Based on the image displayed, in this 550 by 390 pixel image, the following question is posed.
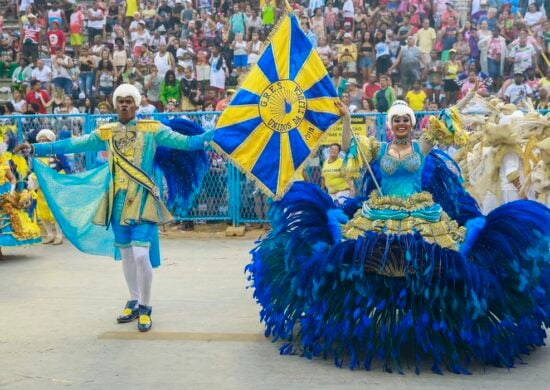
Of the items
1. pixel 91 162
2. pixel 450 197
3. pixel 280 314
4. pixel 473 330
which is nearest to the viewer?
pixel 473 330

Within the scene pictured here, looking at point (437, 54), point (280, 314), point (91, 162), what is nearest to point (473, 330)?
point (280, 314)

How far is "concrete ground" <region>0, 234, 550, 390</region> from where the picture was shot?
19.0ft

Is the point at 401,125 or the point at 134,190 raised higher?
the point at 401,125

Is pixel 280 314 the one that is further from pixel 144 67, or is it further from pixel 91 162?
pixel 144 67

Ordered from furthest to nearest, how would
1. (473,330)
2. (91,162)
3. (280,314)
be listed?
(91,162), (280,314), (473,330)

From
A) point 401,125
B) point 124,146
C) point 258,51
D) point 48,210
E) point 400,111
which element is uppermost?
point 258,51

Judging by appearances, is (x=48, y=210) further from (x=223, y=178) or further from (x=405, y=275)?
(x=405, y=275)

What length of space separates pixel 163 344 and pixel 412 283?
2000 mm

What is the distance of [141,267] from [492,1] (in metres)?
12.9

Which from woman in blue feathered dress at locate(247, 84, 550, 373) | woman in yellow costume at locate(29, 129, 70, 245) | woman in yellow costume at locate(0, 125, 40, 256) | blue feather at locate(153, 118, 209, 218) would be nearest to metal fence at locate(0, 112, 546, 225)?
woman in yellow costume at locate(29, 129, 70, 245)

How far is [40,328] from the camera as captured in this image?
24.3 ft

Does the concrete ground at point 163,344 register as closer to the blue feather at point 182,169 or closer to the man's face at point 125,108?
the blue feather at point 182,169

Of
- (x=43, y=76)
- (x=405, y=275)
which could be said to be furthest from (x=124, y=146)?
(x=43, y=76)

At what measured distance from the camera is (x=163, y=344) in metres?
6.79
